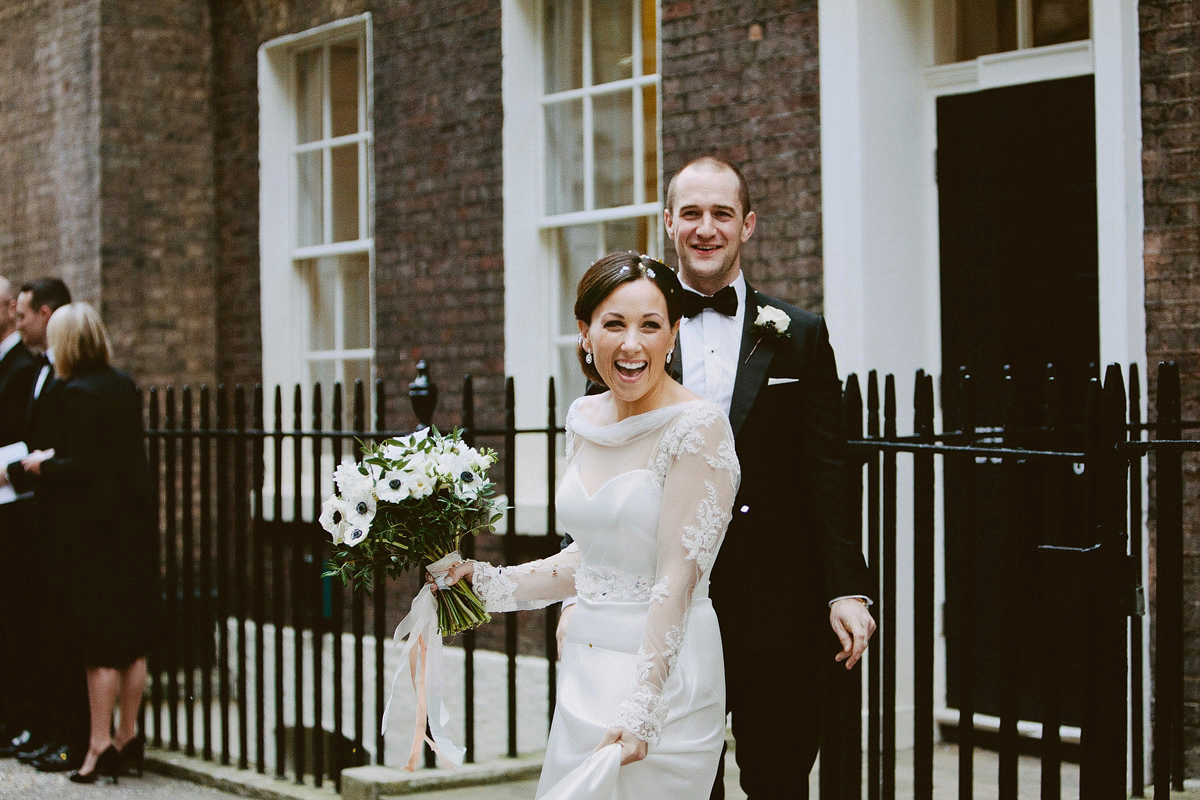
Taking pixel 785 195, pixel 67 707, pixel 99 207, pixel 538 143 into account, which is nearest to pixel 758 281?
pixel 785 195

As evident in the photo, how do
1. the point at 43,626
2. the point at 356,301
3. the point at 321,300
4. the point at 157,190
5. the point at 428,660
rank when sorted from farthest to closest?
the point at 157,190 → the point at 321,300 → the point at 356,301 → the point at 43,626 → the point at 428,660

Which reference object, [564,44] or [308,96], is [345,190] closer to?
[308,96]

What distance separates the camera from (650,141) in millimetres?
7082

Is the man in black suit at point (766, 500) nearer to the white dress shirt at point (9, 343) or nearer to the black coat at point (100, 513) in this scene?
the black coat at point (100, 513)

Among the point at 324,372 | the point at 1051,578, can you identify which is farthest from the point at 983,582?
the point at 324,372

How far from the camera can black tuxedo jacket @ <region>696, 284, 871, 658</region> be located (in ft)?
11.1

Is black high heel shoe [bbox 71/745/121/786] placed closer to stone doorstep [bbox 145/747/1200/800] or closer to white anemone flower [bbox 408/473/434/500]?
stone doorstep [bbox 145/747/1200/800]

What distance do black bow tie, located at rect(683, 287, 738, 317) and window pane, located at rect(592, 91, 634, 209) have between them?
3.84m

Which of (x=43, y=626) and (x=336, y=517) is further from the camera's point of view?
(x=43, y=626)

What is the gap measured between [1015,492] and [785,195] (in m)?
2.63

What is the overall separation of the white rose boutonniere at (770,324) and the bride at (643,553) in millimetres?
382

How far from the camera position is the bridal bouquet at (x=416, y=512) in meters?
3.13

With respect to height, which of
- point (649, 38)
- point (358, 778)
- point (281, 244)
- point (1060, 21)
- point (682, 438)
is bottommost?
Answer: point (358, 778)

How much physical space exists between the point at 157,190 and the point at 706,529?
24.0 feet
